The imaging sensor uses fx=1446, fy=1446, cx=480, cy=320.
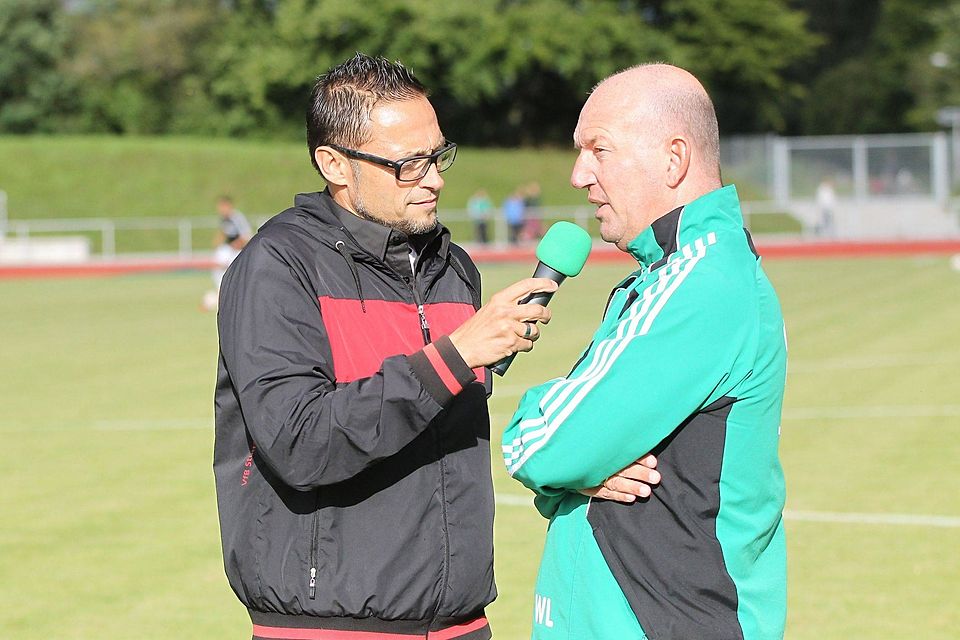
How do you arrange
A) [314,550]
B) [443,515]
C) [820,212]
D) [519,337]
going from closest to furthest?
[519,337]
[314,550]
[443,515]
[820,212]

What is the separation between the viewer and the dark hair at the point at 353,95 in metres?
3.53

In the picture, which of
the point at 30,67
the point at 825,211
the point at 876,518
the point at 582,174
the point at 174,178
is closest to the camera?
the point at 582,174

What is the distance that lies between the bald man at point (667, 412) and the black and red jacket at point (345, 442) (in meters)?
0.34

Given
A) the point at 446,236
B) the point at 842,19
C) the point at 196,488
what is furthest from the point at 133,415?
the point at 842,19

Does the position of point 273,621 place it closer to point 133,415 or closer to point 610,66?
point 133,415

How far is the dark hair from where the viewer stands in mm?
3527

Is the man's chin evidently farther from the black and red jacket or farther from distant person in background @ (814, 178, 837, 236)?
distant person in background @ (814, 178, 837, 236)

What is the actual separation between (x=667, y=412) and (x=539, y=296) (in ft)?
1.39

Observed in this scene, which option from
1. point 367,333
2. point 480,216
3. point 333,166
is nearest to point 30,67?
point 480,216

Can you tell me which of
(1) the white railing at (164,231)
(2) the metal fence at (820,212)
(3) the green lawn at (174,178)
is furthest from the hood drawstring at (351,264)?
(3) the green lawn at (174,178)

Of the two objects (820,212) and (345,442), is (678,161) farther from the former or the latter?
(820,212)

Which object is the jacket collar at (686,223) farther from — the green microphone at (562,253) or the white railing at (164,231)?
the white railing at (164,231)

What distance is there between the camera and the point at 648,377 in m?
2.89

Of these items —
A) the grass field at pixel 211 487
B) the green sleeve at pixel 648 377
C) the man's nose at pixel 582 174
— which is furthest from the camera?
the grass field at pixel 211 487
